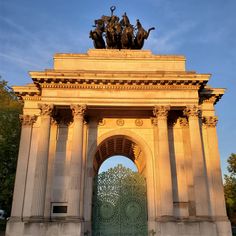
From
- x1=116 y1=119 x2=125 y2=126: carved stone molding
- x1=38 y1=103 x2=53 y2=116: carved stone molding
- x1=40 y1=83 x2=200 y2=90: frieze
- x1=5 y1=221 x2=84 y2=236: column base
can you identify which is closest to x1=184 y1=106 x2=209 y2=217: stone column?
x1=40 y1=83 x2=200 y2=90: frieze

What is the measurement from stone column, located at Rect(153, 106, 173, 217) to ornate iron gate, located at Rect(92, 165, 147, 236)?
253cm

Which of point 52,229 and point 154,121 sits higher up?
point 154,121

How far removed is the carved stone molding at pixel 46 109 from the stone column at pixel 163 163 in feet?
22.5

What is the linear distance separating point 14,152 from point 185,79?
718 inches

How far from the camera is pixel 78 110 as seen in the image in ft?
66.9

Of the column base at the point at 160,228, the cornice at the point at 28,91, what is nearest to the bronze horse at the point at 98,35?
the cornice at the point at 28,91

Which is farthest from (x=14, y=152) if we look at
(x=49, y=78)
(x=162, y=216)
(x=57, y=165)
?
(x=162, y=216)

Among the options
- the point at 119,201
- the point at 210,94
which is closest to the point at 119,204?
the point at 119,201

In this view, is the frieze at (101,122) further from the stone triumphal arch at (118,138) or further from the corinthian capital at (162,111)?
the corinthian capital at (162,111)

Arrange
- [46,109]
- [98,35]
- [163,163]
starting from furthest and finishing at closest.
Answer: [98,35], [46,109], [163,163]

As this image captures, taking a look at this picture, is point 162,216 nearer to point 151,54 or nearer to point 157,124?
point 157,124

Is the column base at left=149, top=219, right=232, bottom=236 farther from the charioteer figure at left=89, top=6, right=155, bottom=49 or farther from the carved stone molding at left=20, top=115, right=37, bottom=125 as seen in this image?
the charioteer figure at left=89, top=6, right=155, bottom=49

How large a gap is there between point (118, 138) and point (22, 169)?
7.12 metres

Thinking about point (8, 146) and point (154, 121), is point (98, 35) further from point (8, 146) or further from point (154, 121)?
point (8, 146)
